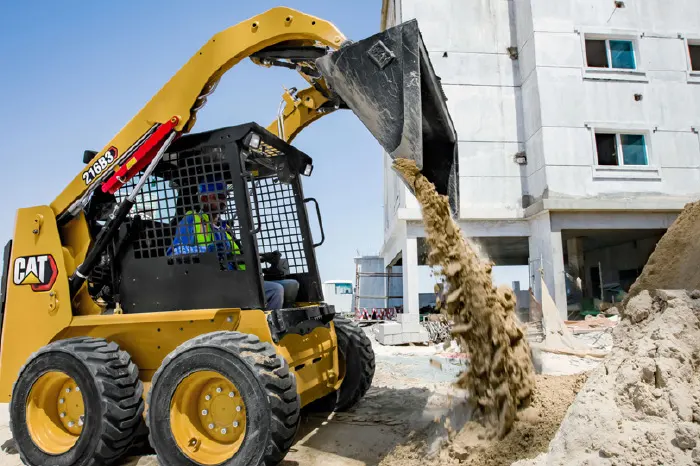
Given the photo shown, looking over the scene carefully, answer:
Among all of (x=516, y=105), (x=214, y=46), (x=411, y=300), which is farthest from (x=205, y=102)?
(x=516, y=105)

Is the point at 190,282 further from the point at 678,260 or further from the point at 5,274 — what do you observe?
the point at 678,260

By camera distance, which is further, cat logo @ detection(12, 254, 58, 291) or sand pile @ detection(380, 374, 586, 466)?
cat logo @ detection(12, 254, 58, 291)

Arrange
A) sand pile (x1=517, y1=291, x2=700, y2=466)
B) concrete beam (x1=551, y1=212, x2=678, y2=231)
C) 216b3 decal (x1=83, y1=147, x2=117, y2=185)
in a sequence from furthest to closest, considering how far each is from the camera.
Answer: concrete beam (x1=551, y1=212, x2=678, y2=231), 216b3 decal (x1=83, y1=147, x2=117, y2=185), sand pile (x1=517, y1=291, x2=700, y2=466)

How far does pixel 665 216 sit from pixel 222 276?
13733 mm

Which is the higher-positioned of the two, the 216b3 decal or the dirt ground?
the 216b3 decal

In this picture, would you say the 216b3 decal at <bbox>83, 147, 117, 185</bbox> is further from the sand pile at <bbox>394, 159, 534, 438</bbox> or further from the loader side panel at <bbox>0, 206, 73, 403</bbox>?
the sand pile at <bbox>394, 159, 534, 438</bbox>

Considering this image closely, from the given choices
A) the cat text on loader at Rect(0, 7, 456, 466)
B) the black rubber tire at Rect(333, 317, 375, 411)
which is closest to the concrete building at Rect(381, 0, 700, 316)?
the black rubber tire at Rect(333, 317, 375, 411)

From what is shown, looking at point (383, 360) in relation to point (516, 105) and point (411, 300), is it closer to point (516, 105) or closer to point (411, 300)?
point (411, 300)

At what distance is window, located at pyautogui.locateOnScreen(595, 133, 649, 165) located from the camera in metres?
14.3

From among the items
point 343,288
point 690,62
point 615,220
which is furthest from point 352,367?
point 343,288

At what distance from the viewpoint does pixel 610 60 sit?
14.7m

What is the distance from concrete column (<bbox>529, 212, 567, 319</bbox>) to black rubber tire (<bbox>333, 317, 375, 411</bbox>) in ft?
31.3

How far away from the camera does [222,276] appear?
407cm

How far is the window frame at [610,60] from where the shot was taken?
14.4 m
